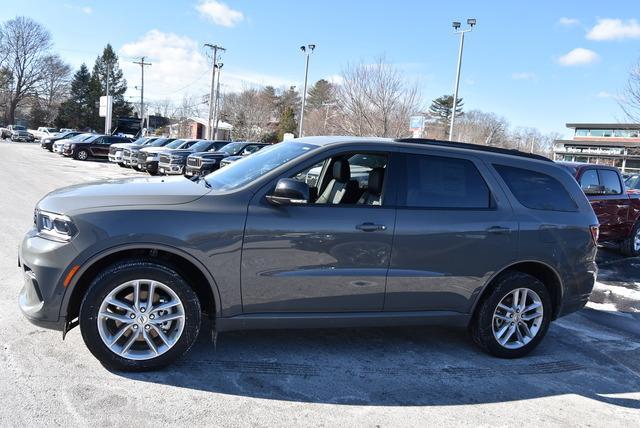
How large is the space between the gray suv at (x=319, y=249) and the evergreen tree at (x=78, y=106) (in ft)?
294

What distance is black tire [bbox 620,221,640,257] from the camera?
10.2 metres

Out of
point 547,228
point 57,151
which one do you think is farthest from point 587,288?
point 57,151

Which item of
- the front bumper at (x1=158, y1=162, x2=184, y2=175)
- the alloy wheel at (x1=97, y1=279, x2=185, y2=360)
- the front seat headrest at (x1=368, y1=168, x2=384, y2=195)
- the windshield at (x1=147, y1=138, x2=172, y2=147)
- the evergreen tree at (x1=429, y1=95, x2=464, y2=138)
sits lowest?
the alloy wheel at (x1=97, y1=279, x2=185, y2=360)

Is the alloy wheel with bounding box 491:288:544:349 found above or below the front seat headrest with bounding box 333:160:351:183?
below

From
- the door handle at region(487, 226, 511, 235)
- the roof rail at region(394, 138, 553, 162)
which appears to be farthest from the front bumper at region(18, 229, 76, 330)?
the door handle at region(487, 226, 511, 235)

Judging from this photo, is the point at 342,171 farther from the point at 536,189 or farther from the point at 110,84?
the point at 110,84

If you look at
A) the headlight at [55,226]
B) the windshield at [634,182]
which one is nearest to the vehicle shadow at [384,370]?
the headlight at [55,226]

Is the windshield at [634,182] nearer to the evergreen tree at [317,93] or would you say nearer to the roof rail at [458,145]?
the roof rail at [458,145]

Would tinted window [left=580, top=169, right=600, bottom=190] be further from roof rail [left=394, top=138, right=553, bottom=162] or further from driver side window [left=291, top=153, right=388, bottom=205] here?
driver side window [left=291, top=153, right=388, bottom=205]

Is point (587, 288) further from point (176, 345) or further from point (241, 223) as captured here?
point (176, 345)

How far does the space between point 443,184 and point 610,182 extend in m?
6.91

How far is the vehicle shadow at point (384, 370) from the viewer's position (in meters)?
3.69

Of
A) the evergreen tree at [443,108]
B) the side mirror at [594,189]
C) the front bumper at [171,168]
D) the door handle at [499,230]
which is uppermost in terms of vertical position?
the evergreen tree at [443,108]

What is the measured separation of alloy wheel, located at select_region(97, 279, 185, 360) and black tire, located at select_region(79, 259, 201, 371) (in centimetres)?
3
